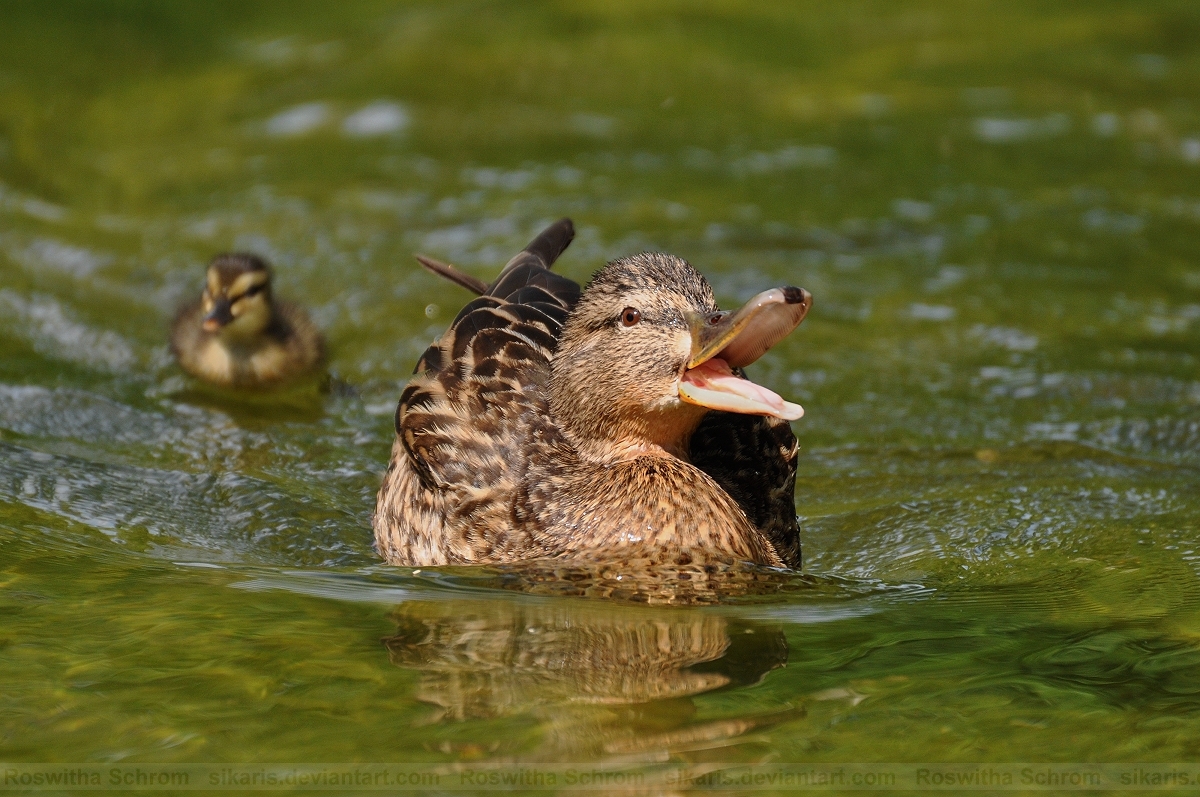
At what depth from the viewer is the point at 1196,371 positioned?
720 centimetres

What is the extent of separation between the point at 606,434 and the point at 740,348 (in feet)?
2.21

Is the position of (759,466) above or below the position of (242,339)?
below

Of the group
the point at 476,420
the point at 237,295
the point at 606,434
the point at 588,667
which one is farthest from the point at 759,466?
the point at 237,295

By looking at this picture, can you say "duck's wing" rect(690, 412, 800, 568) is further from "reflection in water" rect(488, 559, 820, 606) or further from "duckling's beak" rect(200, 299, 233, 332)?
"duckling's beak" rect(200, 299, 233, 332)

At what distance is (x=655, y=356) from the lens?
4.53 metres

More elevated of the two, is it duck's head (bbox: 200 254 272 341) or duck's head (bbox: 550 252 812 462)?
duck's head (bbox: 200 254 272 341)

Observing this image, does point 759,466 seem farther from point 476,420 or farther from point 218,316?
point 218,316

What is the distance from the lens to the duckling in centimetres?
750

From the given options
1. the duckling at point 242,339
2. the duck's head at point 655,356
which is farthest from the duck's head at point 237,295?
the duck's head at point 655,356

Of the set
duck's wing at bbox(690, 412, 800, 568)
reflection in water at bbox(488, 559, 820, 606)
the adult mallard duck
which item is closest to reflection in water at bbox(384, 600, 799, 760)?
reflection in water at bbox(488, 559, 820, 606)

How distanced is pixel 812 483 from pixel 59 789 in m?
3.56

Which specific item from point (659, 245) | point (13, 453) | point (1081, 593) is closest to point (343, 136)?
point (659, 245)

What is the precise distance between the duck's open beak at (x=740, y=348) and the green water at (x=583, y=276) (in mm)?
576

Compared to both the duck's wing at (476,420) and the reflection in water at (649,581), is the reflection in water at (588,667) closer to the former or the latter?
the reflection in water at (649,581)
